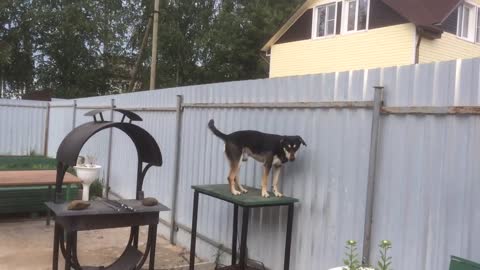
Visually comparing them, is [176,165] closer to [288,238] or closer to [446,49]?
[288,238]

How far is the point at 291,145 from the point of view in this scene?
409cm

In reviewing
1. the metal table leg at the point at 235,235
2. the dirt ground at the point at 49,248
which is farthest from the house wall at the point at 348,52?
the metal table leg at the point at 235,235

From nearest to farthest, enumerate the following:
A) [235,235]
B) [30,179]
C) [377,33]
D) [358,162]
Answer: [358,162], [235,235], [30,179], [377,33]

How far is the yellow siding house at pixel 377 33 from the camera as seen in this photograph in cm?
1372

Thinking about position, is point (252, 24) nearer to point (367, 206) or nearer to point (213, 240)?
point (213, 240)

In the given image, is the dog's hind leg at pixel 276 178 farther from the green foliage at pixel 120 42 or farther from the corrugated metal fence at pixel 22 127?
the green foliage at pixel 120 42

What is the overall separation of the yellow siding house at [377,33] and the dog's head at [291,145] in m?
10.4

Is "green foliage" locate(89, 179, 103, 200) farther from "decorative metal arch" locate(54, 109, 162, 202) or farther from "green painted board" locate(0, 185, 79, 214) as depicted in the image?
"decorative metal arch" locate(54, 109, 162, 202)

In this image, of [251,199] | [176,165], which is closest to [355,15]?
[176,165]

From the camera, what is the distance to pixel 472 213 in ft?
9.70

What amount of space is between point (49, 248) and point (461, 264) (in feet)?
17.4

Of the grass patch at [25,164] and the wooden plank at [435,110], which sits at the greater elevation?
the wooden plank at [435,110]

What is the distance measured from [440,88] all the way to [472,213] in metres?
0.86

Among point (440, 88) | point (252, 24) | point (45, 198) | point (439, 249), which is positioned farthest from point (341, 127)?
point (252, 24)
